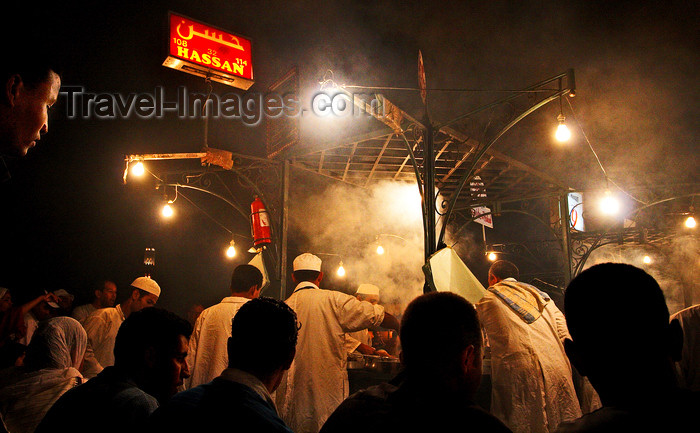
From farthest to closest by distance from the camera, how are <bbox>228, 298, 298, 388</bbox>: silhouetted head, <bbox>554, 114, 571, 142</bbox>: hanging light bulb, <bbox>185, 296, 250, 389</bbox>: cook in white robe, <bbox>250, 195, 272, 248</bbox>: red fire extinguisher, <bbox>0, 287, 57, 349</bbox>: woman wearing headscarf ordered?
<bbox>250, 195, 272, 248</bbox>: red fire extinguisher
<bbox>0, 287, 57, 349</bbox>: woman wearing headscarf
<bbox>554, 114, 571, 142</bbox>: hanging light bulb
<bbox>185, 296, 250, 389</bbox>: cook in white robe
<bbox>228, 298, 298, 388</bbox>: silhouetted head

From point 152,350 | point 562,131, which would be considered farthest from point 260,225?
point 152,350

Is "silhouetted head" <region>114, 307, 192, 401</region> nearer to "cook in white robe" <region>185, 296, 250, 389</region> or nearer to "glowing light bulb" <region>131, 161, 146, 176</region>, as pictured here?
"cook in white robe" <region>185, 296, 250, 389</region>

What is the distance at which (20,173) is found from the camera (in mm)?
10453

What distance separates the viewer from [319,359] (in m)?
5.26

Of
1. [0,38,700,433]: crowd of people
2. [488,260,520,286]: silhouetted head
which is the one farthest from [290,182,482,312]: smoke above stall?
[0,38,700,433]: crowd of people

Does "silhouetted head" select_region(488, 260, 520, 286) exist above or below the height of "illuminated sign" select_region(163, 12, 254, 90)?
below

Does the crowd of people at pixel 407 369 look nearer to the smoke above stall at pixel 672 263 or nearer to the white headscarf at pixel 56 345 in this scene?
the white headscarf at pixel 56 345

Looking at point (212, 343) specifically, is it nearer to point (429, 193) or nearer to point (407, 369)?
point (429, 193)

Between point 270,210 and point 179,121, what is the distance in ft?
20.9

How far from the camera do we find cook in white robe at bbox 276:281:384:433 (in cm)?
509

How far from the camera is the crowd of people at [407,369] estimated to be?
1.39m

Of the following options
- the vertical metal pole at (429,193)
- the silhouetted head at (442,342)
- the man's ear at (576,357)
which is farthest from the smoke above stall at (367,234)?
the man's ear at (576,357)

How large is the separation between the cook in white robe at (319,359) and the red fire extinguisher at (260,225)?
8.64ft

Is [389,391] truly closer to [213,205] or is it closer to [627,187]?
[213,205]
